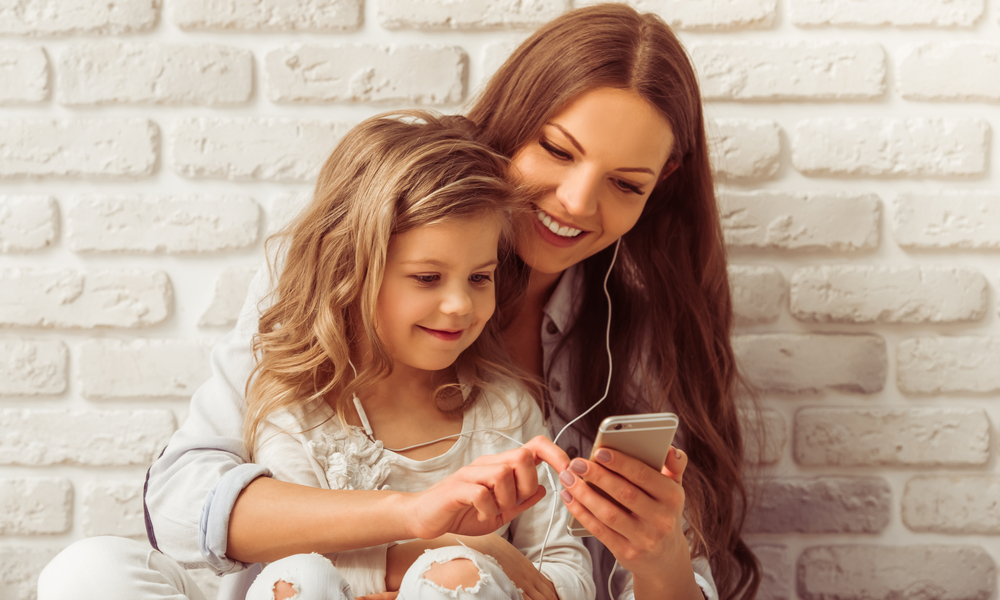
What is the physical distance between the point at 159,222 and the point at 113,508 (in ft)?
1.69

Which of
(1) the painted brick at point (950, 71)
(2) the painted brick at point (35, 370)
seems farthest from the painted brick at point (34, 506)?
(1) the painted brick at point (950, 71)

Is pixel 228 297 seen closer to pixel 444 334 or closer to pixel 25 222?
pixel 25 222

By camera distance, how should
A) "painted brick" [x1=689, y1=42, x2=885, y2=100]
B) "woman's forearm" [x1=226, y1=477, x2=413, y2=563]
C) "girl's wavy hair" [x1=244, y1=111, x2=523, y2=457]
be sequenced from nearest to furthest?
"woman's forearm" [x1=226, y1=477, x2=413, y2=563] < "girl's wavy hair" [x1=244, y1=111, x2=523, y2=457] < "painted brick" [x1=689, y1=42, x2=885, y2=100]

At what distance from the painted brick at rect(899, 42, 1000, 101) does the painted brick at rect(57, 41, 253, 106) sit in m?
1.15

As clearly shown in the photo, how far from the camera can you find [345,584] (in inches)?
33.1

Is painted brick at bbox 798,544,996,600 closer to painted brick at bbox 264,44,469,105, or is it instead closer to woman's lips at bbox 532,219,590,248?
woman's lips at bbox 532,219,590,248

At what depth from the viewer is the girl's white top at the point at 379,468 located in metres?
0.99

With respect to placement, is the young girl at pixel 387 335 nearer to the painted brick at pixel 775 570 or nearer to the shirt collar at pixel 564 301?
the shirt collar at pixel 564 301

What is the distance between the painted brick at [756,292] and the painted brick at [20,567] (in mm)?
1309

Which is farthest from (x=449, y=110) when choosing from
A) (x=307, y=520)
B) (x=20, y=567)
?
(x=20, y=567)

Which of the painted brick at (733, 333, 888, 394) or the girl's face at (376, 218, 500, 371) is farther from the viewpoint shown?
the painted brick at (733, 333, 888, 394)

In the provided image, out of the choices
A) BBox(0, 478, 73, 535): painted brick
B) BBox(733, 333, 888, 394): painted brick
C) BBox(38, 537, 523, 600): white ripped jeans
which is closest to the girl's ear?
BBox(733, 333, 888, 394): painted brick

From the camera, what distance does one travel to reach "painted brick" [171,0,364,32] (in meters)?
1.29

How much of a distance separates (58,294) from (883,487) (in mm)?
1524
